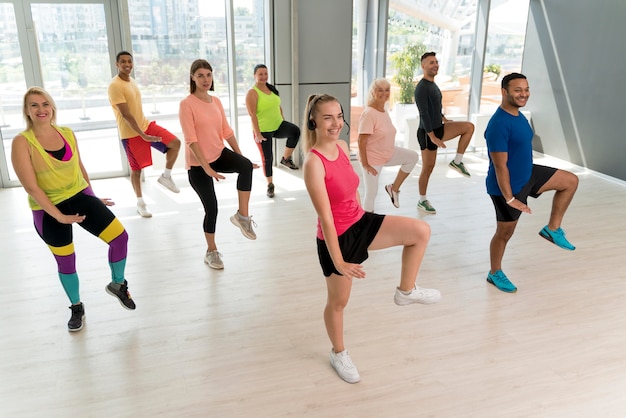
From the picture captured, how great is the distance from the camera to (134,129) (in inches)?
222

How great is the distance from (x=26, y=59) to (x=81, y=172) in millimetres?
4122

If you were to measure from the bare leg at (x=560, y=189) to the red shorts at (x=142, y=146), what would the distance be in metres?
3.88

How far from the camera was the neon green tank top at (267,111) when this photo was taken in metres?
6.40

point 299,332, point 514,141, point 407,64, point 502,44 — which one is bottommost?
point 299,332

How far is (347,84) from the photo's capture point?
825cm

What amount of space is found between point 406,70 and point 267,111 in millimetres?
3450

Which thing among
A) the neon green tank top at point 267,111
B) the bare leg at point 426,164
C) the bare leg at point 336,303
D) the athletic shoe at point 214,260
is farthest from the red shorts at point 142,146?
the bare leg at point 336,303

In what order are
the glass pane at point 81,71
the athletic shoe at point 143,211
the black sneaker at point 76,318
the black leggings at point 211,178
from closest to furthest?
the black sneaker at point 76,318
the black leggings at point 211,178
the athletic shoe at point 143,211
the glass pane at point 81,71

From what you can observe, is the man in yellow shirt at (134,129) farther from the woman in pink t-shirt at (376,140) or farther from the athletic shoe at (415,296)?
the athletic shoe at (415,296)

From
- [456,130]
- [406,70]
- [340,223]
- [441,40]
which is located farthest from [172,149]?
[441,40]

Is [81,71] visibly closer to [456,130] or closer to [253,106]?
[253,106]

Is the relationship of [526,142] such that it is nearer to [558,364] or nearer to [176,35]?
[558,364]

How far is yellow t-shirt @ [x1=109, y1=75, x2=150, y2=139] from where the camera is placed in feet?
18.2

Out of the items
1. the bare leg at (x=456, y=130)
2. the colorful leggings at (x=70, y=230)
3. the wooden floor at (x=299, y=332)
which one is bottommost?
the wooden floor at (x=299, y=332)
